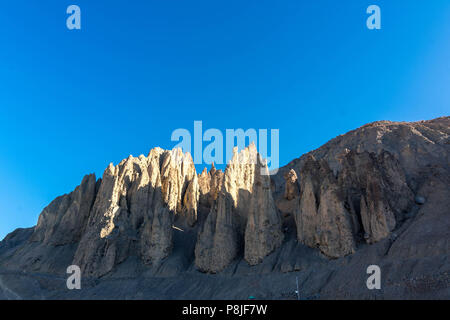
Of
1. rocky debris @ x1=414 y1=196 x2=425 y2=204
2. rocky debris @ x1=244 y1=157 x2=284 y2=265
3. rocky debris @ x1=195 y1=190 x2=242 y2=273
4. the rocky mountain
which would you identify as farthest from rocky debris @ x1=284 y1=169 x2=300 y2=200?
rocky debris @ x1=414 y1=196 x2=425 y2=204

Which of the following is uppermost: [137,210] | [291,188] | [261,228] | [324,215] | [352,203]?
[291,188]

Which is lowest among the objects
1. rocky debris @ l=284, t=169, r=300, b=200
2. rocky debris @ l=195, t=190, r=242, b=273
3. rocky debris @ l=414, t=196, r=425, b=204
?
rocky debris @ l=195, t=190, r=242, b=273

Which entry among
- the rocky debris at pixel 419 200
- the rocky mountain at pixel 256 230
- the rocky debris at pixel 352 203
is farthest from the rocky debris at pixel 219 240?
the rocky debris at pixel 419 200

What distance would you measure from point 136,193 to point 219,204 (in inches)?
644

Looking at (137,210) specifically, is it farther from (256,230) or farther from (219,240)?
(256,230)

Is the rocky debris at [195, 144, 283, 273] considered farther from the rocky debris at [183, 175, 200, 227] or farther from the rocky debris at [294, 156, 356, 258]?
the rocky debris at [183, 175, 200, 227]

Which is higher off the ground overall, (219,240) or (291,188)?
(291,188)

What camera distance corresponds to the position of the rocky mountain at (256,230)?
27.3 metres

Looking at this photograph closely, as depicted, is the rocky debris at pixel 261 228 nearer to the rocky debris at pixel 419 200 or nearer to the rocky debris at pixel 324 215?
the rocky debris at pixel 324 215

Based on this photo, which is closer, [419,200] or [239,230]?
[419,200]

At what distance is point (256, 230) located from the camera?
121 feet

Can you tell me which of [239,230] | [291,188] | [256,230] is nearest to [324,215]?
[256,230]

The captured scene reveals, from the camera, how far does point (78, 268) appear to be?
42.4 metres

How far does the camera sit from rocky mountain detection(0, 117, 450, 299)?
89.6 feet
